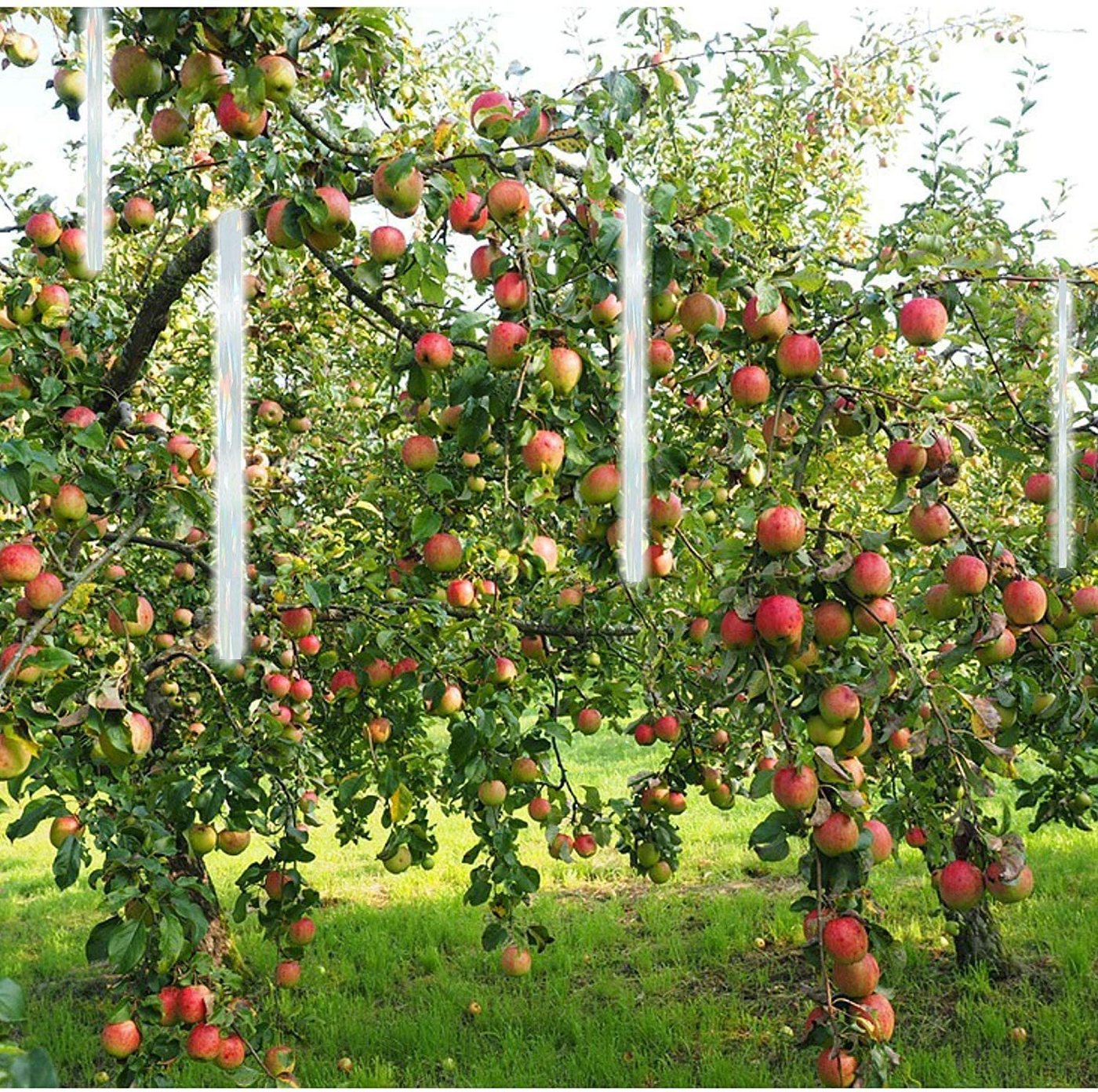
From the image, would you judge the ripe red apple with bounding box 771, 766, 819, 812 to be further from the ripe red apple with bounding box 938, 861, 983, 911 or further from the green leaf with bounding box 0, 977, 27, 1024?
the green leaf with bounding box 0, 977, 27, 1024

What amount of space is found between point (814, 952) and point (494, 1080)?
2.69m

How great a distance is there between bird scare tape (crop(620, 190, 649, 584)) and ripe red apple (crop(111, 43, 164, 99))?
793mm

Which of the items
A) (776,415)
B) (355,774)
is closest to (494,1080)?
(355,774)

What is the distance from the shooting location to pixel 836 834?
1449 millimetres

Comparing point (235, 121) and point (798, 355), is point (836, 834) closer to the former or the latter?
point (798, 355)

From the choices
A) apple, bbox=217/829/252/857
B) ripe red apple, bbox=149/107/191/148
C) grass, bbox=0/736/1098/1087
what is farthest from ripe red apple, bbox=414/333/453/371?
grass, bbox=0/736/1098/1087

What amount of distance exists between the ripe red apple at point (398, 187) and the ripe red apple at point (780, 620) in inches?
30.6

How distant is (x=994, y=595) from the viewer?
190cm

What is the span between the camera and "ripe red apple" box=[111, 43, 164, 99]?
1.63m

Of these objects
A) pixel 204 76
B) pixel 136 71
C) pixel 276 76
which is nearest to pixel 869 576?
pixel 276 76

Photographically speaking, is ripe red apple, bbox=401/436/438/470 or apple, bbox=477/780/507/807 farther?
apple, bbox=477/780/507/807

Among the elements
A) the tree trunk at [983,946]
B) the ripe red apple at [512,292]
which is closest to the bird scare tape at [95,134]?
the ripe red apple at [512,292]

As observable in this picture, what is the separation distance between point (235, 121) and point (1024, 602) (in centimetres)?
147

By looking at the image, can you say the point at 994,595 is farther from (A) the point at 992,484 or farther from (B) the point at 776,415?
(A) the point at 992,484
